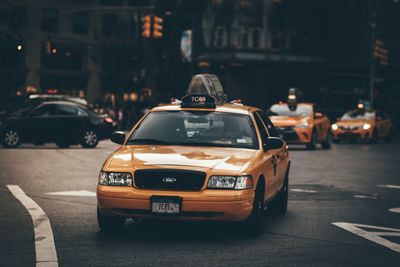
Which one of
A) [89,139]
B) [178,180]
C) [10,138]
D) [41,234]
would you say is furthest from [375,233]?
[89,139]

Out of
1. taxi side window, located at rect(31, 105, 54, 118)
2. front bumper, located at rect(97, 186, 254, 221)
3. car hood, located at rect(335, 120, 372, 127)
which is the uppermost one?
front bumper, located at rect(97, 186, 254, 221)

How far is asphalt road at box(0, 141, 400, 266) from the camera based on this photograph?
8.45 metres

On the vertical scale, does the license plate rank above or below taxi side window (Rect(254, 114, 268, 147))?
below

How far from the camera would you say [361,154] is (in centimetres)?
2878

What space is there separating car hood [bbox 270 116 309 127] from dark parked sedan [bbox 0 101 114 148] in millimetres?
5466

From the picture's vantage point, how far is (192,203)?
9.34m

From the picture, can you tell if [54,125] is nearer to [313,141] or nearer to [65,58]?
[313,141]

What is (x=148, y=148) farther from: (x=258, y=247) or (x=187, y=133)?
(x=258, y=247)

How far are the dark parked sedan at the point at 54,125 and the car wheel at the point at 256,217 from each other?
18663 millimetres

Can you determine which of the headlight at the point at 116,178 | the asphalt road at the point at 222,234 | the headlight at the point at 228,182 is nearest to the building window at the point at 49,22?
the asphalt road at the point at 222,234

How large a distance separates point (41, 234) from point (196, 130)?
2.21 m

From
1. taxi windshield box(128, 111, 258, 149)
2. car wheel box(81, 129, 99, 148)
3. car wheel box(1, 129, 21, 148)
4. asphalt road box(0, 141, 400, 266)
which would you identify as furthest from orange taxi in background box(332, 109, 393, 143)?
taxi windshield box(128, 111, 258, 149)

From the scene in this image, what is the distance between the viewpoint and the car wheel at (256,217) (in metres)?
9.80

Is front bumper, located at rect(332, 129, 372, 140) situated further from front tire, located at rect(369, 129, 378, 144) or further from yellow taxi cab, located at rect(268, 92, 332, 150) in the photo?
yellow taxi cab, located at rect(268, 92, 332, 150)
